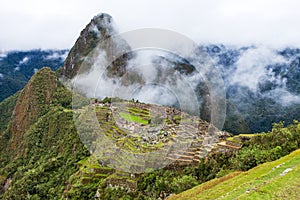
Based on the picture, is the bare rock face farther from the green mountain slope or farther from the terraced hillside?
the terraced hillside

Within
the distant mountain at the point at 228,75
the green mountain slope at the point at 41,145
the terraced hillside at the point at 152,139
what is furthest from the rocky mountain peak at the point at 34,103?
the terraced hillside at the point at 152,139

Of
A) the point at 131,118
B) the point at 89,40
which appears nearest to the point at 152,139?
the point at 131,118

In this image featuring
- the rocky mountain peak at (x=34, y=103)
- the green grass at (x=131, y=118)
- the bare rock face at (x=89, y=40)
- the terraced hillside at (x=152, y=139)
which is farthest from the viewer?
the bare rock face at (x=89, y=40)

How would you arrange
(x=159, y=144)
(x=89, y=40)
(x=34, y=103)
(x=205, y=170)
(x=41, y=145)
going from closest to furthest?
1. (x=205, y=170)
2. (x=159, y=144)
3. (x=41, y=145)
4. (x=34, y=103)
5. (x=89, y=40)

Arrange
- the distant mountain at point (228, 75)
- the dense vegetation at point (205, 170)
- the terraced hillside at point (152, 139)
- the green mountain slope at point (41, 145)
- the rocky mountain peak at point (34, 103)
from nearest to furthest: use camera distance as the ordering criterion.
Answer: the distant mountain at point (228, 75) < the dense vegetation at point (205, 170) < the terraced hillside at point (152, 139) < the green mountain slope at point (41, 145) < the rocky mountain peak at point (34, 103)

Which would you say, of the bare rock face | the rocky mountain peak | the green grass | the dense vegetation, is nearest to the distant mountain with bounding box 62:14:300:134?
the bare rock face

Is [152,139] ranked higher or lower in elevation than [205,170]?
higher

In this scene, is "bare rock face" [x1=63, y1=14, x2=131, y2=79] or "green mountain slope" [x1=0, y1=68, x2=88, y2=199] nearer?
"green mountain slope" [x1=0, y1=68, x2=88, y2=199]

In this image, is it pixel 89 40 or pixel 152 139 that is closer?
pixel 152 139

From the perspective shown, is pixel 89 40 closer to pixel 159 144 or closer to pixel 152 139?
pixel 152 139

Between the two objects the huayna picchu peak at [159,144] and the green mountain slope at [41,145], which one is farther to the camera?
the green mountain slope at [41,145]

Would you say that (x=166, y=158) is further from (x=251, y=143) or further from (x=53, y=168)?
(x=53, y=168)

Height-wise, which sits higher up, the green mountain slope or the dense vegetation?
the dense vegetation

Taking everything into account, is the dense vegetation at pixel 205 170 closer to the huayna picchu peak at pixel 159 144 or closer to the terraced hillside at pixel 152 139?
the huayna picchu peak at pixel 159 144
